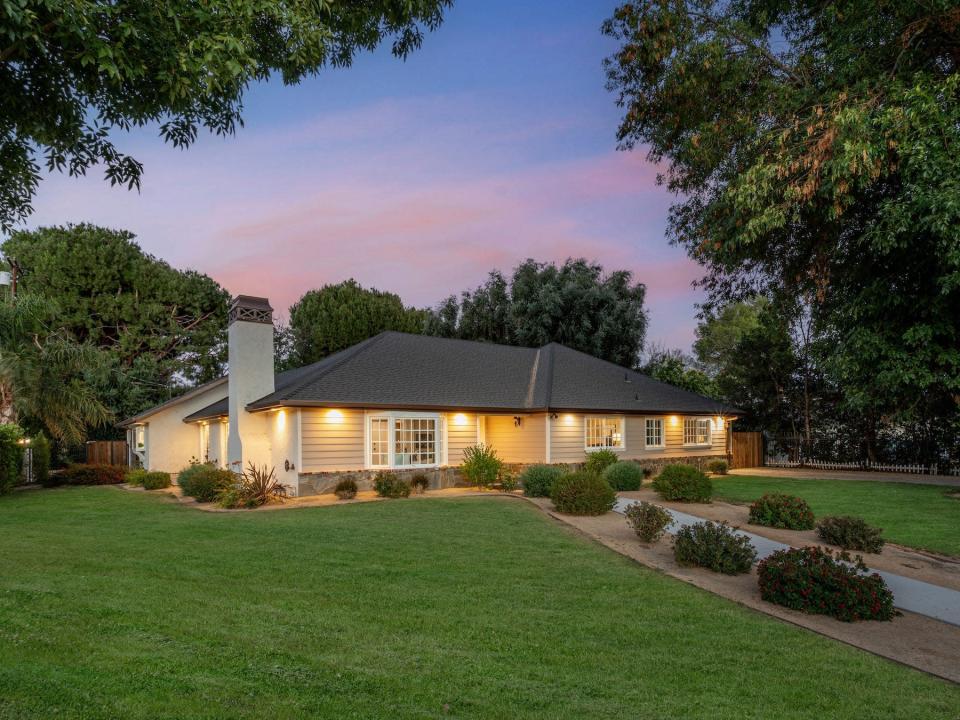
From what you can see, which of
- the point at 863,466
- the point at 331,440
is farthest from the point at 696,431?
the point at 331,440

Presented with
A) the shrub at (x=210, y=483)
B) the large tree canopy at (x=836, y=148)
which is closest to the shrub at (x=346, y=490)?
the shrub at (x=210, y=483)

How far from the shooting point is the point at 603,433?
21812 mm

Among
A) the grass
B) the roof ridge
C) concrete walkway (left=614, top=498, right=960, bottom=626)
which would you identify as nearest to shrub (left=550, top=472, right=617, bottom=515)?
the grass

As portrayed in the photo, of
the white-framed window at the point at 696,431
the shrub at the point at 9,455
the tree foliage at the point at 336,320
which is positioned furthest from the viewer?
the tree foliage at the point at 336,320

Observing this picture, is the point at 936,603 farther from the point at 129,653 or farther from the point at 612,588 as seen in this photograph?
the point at 129,653

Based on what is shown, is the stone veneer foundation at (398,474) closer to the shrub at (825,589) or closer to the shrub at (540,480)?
the shrub at (540,480)

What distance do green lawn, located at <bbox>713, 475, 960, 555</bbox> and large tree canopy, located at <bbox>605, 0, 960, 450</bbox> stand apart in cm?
228

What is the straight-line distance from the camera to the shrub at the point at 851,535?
9539 mm

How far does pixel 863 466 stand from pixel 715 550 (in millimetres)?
21741

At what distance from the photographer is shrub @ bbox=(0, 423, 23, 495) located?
18.5 m

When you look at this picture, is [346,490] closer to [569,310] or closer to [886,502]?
[886,502]

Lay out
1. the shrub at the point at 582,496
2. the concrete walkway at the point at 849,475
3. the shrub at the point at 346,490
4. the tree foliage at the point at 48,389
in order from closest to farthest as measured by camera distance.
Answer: the shrub at the point at 582,496 < the shrub at the point at 346,490 < the concrete walkway at the point at 849,475 < the tree foliage at the point at 48,389

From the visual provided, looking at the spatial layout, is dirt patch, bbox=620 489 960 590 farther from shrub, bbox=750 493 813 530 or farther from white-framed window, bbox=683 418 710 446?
white-framed window, bbox=683 418 710 446

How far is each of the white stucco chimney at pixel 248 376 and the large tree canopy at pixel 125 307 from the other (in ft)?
51.5
